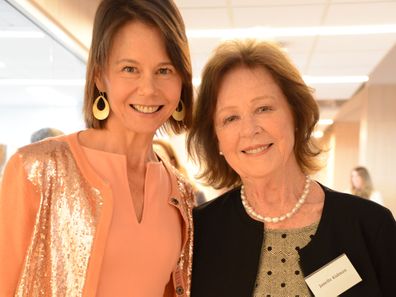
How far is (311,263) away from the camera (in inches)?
69.5

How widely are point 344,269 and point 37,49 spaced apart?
10.9 feet

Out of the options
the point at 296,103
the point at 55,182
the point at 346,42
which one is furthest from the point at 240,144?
the point at 346,42

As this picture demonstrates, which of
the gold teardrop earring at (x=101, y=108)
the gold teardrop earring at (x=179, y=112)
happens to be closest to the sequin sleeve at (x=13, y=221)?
the gold teardrop earring at (x=101, y=108)

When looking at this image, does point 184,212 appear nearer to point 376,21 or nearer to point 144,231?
point 144,231

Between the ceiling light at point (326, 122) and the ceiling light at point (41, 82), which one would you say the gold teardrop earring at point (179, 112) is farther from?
the ceiling light at point (326, 122)

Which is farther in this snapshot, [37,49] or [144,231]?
[37,49]

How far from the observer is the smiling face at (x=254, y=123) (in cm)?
189

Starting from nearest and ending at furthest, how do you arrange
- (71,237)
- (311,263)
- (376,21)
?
(71,237) → (311,263) → (376,21)

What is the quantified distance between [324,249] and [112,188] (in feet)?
2.32

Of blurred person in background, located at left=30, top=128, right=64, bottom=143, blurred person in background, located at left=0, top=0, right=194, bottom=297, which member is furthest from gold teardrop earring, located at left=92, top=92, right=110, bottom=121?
blurred person in background, located at left=30, top=128, right=64, bottom=143

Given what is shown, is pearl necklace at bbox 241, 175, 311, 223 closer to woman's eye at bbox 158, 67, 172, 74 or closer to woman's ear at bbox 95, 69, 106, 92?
woman's eye at bbox 158, 67, 172, 74

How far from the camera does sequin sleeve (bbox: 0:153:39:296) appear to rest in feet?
5.28

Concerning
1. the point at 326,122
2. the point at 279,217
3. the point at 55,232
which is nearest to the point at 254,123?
the point at 279,217

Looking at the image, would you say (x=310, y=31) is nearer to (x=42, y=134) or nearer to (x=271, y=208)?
(x=42, y=134)
